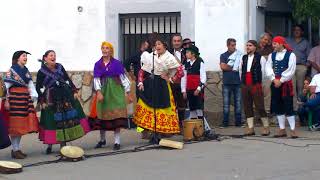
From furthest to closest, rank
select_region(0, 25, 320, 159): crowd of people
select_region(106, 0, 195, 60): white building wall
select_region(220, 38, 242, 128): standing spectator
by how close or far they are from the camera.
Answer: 1. select_region(106, 0, 195, 60): white building wall
2. select_region(220, 38, 242, 128): standing spectator
3. select_region(0, 25, 320, 159): crowd of people

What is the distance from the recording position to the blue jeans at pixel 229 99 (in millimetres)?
14406

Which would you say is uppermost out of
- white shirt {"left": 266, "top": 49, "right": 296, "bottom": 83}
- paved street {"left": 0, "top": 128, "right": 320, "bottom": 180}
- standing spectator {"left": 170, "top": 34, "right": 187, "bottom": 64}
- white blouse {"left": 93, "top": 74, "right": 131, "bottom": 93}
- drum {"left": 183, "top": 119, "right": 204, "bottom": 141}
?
standing spectator {"left": 170, "top": 34, "right": 187, "bottom": 64}

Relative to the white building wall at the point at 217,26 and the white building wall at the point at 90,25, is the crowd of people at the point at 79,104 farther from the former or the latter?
the white building wall at the point at 90,25

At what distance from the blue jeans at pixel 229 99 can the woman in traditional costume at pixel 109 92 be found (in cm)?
345

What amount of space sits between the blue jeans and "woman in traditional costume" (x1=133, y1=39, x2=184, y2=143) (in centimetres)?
255

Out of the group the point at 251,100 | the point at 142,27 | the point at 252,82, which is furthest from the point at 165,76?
the point at 142,27

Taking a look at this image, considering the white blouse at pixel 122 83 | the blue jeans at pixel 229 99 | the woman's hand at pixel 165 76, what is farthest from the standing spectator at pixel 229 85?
the white blouse at pixel 122 83

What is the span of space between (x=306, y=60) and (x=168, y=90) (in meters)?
4.15

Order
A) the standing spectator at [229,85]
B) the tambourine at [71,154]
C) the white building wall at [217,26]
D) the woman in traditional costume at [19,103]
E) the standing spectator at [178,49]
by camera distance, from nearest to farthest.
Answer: the tambourine at [71,154], the woman in traditional costume at [19,103], the standing spectator at [178,49], the standing spectator at [229,85], the white building wall at [217,26]

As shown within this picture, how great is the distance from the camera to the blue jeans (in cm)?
1441

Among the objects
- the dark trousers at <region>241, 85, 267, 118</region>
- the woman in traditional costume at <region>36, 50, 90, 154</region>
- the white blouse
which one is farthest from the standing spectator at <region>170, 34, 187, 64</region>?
the woman in traditional costume at <region>36, 50, 90, 154</region>

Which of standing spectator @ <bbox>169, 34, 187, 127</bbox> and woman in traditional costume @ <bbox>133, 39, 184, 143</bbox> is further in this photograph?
standing spectator @ <bbox>169, 34, 187, 127</bbox>

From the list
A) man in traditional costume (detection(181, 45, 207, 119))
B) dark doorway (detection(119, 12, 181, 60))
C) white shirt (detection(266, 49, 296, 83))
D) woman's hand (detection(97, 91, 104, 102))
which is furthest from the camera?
dark doorway (detection(119, 12, 181, 60))

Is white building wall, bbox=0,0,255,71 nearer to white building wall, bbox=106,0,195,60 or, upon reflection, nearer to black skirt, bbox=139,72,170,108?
white building wall, bbox=106,0,195,60
